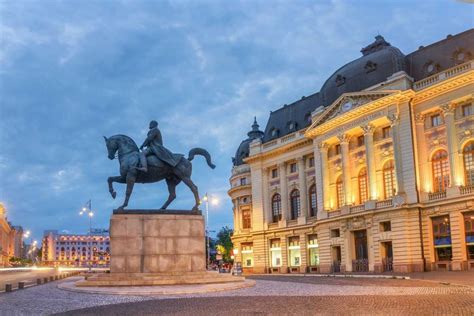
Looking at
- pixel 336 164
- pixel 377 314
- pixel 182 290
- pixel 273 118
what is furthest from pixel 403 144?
pixel 377 314

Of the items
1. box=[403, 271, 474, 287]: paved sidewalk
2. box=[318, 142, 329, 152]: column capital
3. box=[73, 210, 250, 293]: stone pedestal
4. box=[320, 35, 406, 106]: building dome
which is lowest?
box=[403, 271, 474, 287]: paved sidewalk

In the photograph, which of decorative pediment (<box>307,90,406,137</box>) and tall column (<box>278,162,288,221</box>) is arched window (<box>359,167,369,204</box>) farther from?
tall column (<box>278,162,288,221</box>)

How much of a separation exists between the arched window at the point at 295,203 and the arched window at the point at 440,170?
21229mm

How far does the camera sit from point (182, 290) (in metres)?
19.7

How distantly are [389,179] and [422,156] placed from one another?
13.8 feet

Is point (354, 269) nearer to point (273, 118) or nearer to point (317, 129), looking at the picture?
point (317, 129)

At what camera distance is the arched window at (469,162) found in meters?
46.0

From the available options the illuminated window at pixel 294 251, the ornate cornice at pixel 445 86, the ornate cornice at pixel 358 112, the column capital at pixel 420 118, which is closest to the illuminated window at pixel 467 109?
the ornate cornice at pixel 445 86

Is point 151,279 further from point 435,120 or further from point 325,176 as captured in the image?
A: point 325,176

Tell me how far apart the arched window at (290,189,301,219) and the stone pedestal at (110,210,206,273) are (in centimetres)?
4321

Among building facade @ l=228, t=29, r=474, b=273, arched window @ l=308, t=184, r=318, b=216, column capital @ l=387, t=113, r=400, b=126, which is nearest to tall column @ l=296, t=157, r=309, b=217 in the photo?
building facade @ l=228, t=29, r=474, b=273

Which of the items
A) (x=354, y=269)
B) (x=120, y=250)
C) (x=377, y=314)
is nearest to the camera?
(x=377, y=314)

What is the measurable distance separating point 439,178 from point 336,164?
1296cm

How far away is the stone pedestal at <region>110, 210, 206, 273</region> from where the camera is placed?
23.9 metres
